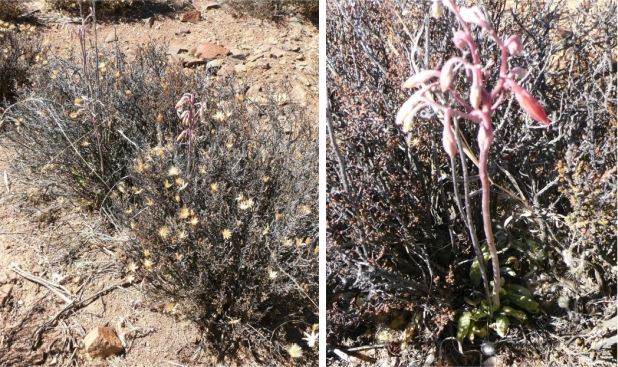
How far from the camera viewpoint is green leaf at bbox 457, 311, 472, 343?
201 cm

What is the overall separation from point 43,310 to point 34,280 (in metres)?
0.19

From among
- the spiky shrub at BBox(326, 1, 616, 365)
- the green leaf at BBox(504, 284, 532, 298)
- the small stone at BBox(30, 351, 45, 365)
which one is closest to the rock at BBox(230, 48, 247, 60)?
the spiky shrub at BBox(326, 1, 616, 365)

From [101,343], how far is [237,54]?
2.82m

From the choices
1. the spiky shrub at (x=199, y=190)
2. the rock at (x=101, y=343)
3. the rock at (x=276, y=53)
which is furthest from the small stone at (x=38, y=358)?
the rock at (x=276, y=53)

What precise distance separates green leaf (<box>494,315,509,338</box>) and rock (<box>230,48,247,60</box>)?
3123 mm

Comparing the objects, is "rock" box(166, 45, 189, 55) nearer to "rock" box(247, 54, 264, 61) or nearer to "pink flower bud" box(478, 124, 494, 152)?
"rock" box(247, 54, 264, 61)

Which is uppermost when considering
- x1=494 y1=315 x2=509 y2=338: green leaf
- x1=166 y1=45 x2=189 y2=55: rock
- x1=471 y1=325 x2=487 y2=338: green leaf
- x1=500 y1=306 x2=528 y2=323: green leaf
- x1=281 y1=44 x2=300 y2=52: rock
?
x1=281 y1=44 x2=300 y2=52: rock

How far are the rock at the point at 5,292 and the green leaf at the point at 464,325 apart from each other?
1.91 metres

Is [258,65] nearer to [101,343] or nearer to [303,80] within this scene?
[303,80]

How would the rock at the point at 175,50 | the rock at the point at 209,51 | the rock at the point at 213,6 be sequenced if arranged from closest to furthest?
the rock at the point at 209,51
the rock at the point at 175,50
the rock at the point at 213,6

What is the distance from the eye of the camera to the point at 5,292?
2514 mm

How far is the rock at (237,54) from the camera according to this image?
14.8 ft

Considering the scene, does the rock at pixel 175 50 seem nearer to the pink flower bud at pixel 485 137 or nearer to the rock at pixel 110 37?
the rock at pixel 110 37

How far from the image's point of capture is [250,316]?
7.48 ft
